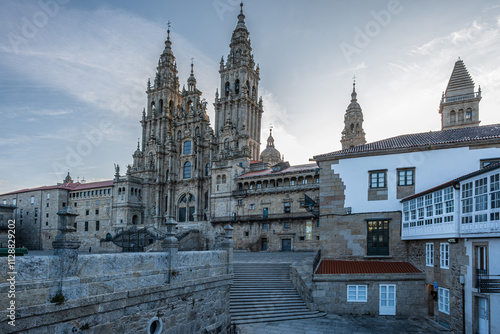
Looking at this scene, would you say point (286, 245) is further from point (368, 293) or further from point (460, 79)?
point (460, 79)

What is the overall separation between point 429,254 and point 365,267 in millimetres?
3601

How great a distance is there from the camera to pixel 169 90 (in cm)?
7025

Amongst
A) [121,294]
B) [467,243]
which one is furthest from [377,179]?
[121,294]

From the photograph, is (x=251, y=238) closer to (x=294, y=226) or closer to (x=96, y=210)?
(x=294, y=226)

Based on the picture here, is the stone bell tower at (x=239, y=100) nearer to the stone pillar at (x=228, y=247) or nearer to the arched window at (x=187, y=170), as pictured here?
the arched window at (x=187, y=170)

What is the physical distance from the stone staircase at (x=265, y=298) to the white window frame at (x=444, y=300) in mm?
6096

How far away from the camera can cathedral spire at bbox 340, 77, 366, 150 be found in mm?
62375

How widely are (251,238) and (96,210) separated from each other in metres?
31.9

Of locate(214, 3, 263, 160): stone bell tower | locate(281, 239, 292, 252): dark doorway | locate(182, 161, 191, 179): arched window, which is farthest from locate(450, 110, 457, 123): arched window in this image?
locate(182, 161, 191, 179): arched window

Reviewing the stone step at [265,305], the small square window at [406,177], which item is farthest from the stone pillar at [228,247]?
the small square window at [406,177]

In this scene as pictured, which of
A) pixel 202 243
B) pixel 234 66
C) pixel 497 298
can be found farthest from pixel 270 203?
pixel 497 298

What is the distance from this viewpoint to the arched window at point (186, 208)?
2339 inches

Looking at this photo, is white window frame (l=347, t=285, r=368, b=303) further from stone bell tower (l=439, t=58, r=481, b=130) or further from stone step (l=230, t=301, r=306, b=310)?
stone bell tower (l=439, t=58, r=481, b=130)

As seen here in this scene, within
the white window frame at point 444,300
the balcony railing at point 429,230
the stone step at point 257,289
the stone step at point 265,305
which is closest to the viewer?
the balcony railing at point 429,230
